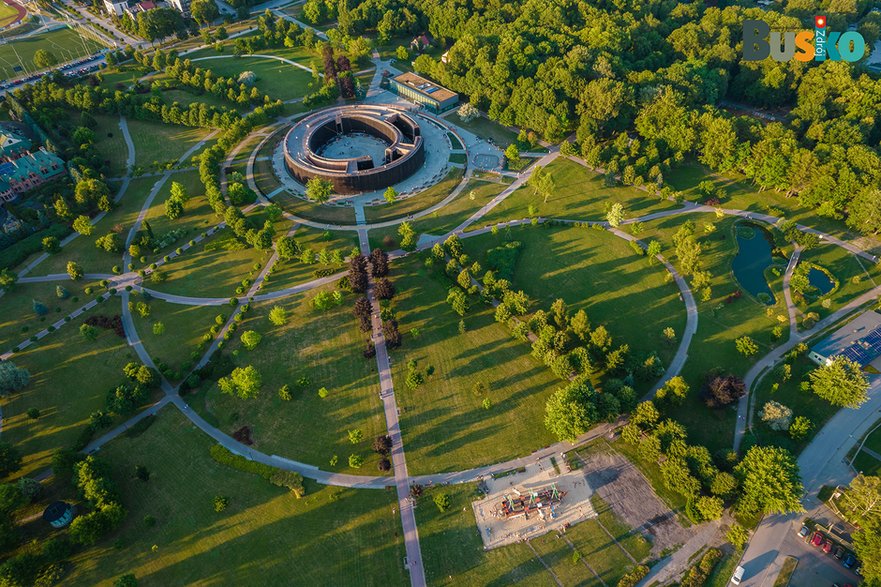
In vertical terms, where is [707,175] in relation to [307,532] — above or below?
above

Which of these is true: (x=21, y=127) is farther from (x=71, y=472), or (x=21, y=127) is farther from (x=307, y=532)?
(x=307, y=532)

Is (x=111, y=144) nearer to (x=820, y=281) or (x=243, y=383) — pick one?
(x=243, y=383)

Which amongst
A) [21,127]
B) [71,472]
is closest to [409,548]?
[71,472]

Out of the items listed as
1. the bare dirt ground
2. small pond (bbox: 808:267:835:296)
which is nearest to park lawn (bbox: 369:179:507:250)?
the bare dirt ground

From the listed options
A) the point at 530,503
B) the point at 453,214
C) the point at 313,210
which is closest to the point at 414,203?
the point at 453,214

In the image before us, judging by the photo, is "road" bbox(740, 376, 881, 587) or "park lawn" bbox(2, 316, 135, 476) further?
"park lawn" bbox(2, 316, 135, 476)

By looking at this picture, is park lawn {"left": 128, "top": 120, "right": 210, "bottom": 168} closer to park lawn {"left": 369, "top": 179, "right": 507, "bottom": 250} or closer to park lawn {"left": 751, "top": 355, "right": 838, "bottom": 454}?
park lawn {"left": 369, "top": 179, "right": 507, "bottom": 250}

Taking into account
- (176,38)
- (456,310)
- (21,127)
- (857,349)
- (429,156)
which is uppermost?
(176,38)

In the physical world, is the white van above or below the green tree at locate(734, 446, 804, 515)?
below
